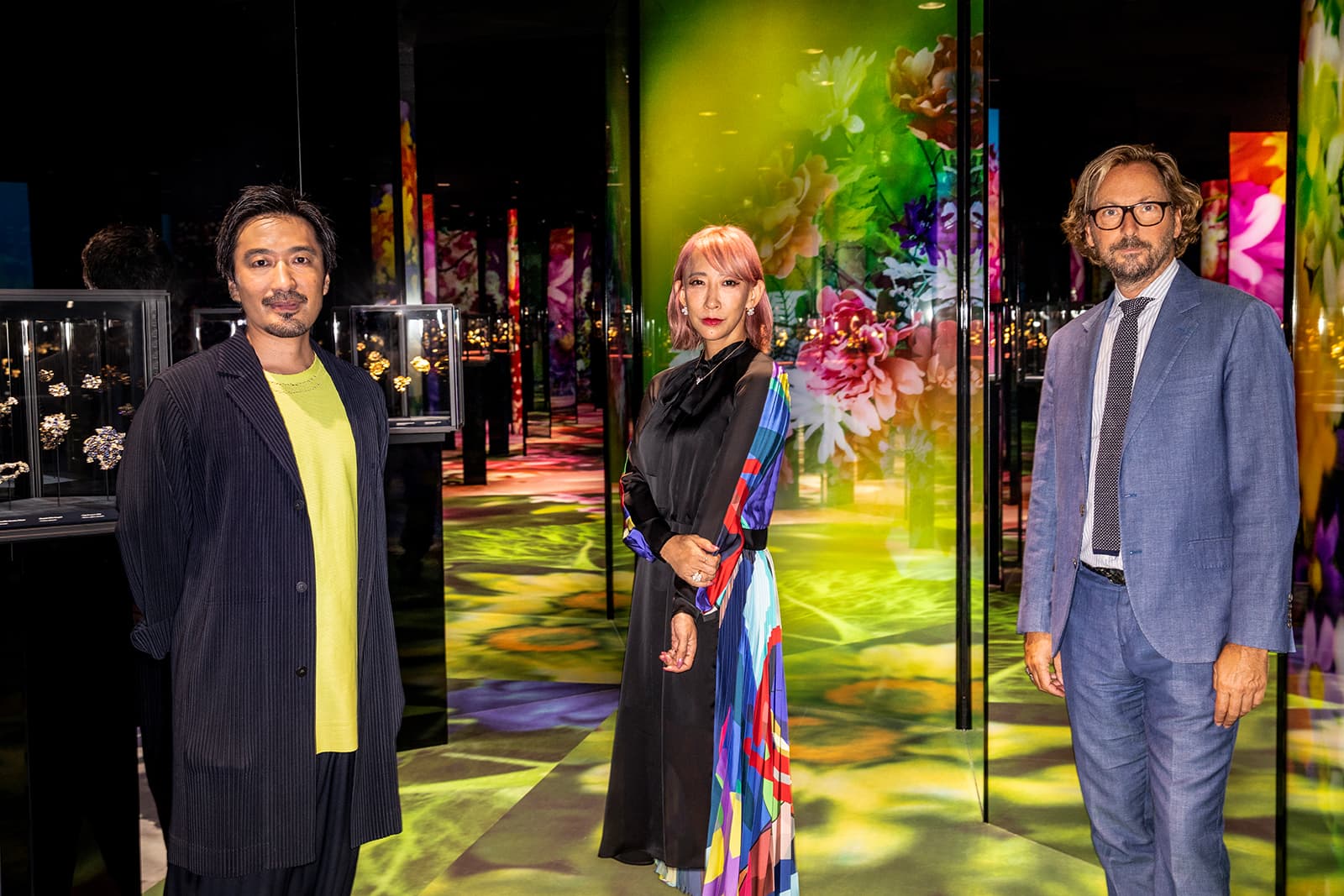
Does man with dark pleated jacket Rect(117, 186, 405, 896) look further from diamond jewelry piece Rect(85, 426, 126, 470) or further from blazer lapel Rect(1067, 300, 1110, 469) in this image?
blazer lapel Rect(1067, 300, 1110, 469)

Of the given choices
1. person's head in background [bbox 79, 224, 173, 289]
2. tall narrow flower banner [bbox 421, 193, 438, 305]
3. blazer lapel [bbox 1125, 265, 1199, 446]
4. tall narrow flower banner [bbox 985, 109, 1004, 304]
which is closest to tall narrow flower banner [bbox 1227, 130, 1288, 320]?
tall narrow flower banner [bbox 985, 109, 1004, 304]

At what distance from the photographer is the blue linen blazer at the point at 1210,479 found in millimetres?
1890

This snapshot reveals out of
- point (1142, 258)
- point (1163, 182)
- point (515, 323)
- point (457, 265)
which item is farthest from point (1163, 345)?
point (457, 265)

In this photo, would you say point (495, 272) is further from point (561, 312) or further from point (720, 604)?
point (720, 604)

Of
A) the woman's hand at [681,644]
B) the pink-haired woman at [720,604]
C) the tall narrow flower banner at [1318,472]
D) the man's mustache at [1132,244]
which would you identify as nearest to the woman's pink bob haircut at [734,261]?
the pink-haired woman at [720,604]

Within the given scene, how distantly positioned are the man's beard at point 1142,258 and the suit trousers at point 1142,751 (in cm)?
55

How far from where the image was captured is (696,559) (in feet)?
7.59

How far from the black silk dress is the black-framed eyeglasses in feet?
2.38

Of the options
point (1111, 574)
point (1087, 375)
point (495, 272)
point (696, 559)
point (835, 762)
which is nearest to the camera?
point (1111, 574)

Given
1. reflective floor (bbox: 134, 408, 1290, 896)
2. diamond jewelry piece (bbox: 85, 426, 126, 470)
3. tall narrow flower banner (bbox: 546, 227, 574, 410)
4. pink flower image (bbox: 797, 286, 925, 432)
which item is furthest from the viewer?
A: tall narrow flower banner (bbox: 546, 227, 574, 410)

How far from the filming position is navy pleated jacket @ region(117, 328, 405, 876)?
6.09 ft

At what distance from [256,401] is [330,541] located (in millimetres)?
271

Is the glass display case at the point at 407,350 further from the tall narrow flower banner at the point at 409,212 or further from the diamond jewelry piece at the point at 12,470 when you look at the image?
the diamond jewelry piece at the point at 12,470

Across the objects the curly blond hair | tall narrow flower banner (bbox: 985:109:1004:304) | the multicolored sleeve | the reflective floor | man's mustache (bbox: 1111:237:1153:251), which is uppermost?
tall narrow flower banner (bbox: 985:109:1004:304)
